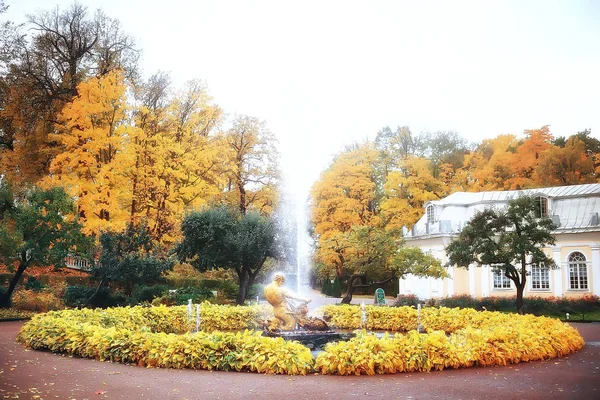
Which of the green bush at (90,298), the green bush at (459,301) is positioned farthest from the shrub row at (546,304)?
the green bush at (90,298)

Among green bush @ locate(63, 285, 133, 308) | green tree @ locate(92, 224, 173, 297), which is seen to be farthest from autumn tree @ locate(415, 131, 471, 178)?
green bush @ locate(63, 285, 133, 308)

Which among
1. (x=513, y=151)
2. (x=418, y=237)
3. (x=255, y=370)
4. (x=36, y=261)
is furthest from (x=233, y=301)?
(x=513, y=151)

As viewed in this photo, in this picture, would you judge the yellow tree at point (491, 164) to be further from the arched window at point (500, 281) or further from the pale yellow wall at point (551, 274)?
the arched window at point (500, 281)

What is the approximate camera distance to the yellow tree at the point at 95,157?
30.0 m

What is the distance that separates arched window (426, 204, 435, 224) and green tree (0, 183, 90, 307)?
874 inches

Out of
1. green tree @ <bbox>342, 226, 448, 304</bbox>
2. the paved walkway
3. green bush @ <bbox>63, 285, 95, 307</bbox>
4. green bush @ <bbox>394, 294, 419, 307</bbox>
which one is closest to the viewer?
the paved walkway

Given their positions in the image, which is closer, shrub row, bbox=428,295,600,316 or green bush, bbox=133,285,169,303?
green bush, bbox=133,285,169,303

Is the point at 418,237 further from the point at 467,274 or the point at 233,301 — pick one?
the point at 233,301

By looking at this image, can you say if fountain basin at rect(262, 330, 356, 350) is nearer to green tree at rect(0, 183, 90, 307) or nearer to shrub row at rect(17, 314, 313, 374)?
shrub row at rect(17, 314, 313, 374)

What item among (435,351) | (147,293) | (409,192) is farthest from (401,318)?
(409,192)

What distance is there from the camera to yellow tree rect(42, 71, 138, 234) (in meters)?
30.0

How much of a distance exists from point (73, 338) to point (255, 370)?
4474mm

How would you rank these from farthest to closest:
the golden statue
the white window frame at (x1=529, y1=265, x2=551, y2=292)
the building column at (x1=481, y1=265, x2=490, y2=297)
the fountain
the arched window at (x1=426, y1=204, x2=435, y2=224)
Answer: the arched window at (x1=426, y1=204, x2=435, y2=224)
the building column at (x1=481, y1=265, x2=490, y2=297)
the white window frame at (x1=529, y1=265, x2=551, y2=292)
the golden statue
the fountain

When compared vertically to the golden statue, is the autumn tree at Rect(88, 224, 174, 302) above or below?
above
